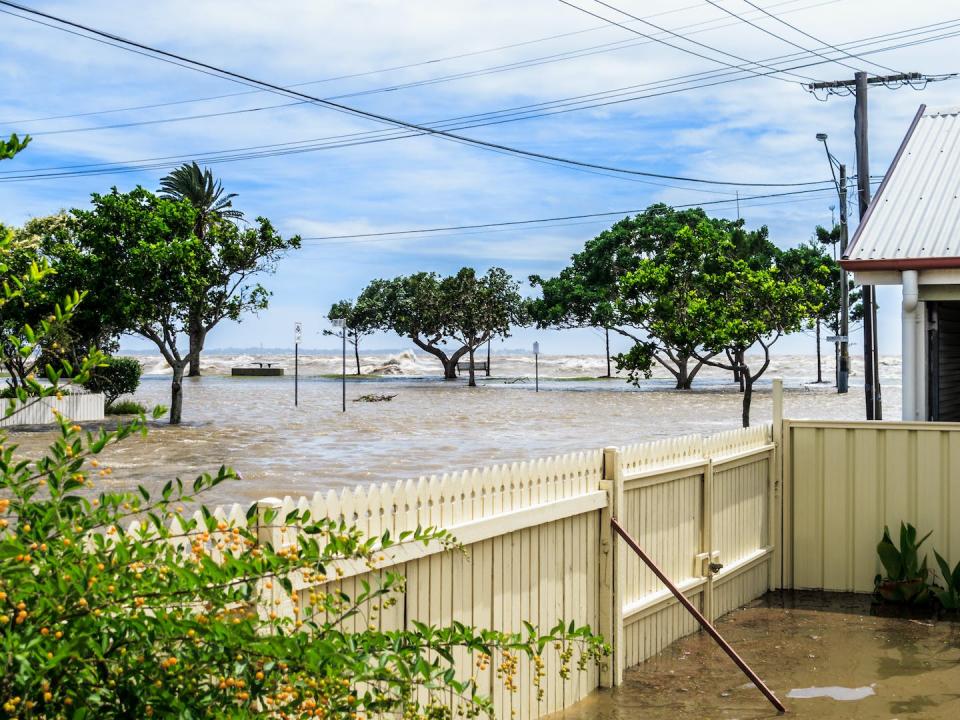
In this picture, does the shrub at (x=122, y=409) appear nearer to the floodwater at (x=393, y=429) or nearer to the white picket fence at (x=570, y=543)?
the floodwater at (x=393, y=429)

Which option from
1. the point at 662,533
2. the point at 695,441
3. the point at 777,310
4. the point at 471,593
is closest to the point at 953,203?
the point at 695,441

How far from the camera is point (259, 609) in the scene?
4.80 metres

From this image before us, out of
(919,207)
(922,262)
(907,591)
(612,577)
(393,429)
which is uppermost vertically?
(919,207)

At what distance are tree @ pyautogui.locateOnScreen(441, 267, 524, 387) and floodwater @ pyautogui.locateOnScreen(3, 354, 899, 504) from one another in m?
12.4

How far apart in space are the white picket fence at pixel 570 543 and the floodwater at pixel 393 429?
9215mm

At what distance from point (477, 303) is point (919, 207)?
57085 mm

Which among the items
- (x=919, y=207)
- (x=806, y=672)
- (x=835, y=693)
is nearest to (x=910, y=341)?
(x=919, y=207)

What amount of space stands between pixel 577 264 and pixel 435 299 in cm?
965

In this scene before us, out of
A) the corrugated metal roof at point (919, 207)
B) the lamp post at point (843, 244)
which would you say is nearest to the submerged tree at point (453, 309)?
the lamp post at point (843, 244)

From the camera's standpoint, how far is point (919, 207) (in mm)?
12758

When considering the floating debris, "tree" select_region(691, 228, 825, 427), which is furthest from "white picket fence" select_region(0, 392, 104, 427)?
the floating debris

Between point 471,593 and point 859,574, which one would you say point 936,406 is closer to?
point 859,574

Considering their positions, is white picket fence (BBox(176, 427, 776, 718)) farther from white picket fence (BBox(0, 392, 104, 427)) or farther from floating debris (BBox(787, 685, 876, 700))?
white picket fence (BBox(0, 392, 104, 427))

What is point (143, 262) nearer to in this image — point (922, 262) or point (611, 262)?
point (922, 262)
